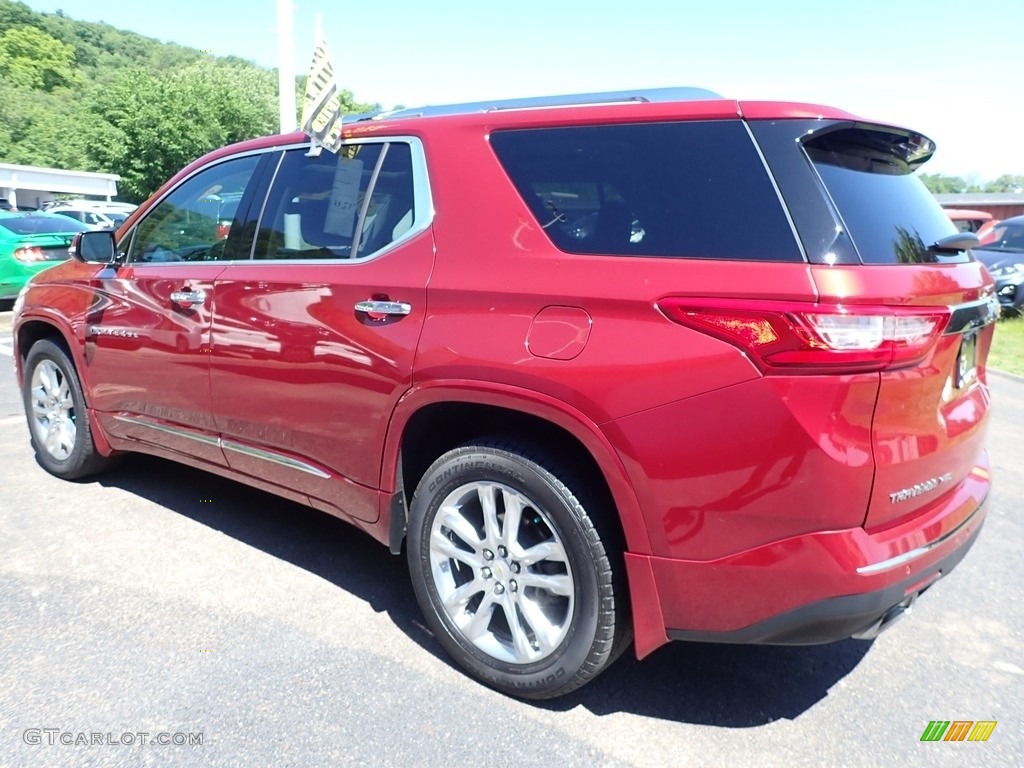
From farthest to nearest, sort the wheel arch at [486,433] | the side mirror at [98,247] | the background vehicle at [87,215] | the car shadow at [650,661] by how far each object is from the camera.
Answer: the background vehicle at [87,215]
the side mirror at [98,247]
the car shadow at [650,661]
the wheel arch at [486,433]

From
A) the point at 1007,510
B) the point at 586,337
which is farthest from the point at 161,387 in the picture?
the point at 1007,510

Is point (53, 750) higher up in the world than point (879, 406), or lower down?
lower down

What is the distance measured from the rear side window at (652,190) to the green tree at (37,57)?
334 feet

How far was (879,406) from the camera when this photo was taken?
2033 mm

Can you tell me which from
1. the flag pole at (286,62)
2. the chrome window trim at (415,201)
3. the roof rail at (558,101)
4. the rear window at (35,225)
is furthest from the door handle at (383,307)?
the rear window at (35,225)

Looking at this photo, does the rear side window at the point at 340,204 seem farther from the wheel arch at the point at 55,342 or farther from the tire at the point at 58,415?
the tire at the point at 58,415

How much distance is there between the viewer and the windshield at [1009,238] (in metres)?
13.5

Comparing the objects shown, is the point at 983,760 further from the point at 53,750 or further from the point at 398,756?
the point at 53,750

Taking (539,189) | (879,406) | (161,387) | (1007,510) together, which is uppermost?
(539,189)

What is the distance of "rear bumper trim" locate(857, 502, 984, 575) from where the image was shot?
2.06m

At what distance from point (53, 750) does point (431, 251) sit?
6.22 feet

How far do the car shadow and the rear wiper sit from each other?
1497 millimetres

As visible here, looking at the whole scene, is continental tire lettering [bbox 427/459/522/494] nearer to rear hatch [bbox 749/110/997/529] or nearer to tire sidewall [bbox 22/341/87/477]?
rear hatch [bbox 749/110/997/529]

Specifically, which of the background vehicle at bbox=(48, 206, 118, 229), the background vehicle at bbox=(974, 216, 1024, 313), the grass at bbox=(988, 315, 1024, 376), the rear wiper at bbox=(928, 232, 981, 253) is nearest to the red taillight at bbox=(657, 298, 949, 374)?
the rear wiper at bbox=(928, 232, 981, 253)
